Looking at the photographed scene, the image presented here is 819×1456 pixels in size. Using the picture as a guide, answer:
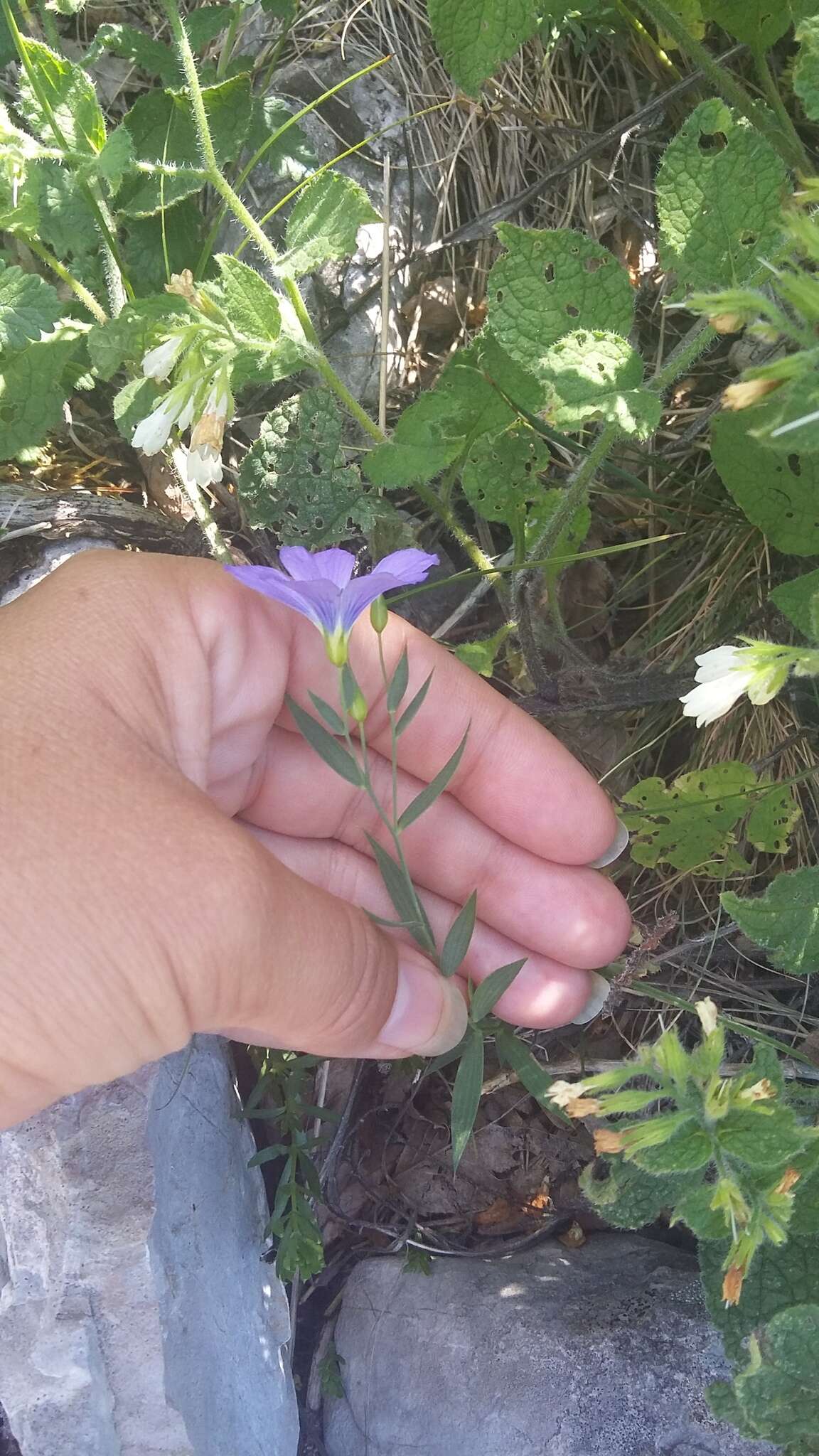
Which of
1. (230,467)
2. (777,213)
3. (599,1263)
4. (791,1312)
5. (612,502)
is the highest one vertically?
(777,213)

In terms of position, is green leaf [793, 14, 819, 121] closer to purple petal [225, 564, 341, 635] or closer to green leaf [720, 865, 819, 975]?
purple petal [225, 564, 341, 635]

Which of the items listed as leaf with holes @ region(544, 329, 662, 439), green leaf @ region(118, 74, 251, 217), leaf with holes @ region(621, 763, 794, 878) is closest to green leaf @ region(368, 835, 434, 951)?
leaf with holes @ region(621, 763, 794, 878)

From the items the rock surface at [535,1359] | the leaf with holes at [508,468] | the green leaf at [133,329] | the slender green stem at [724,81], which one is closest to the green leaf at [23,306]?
the green leaf at [133,329]

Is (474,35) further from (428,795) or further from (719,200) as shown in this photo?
(428,795)

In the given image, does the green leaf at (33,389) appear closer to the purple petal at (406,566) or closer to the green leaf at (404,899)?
the purple petal at (406,566)

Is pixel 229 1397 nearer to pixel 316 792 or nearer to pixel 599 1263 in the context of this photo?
pixel 599 1263

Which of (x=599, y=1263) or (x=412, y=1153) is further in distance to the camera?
(x=412, y=1153)

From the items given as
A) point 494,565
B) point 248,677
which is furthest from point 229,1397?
point 494,565

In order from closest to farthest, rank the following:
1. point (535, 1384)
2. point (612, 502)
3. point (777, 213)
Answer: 1. point (777, 213)
2. point (535, 1384)
3. point (612, 502)
